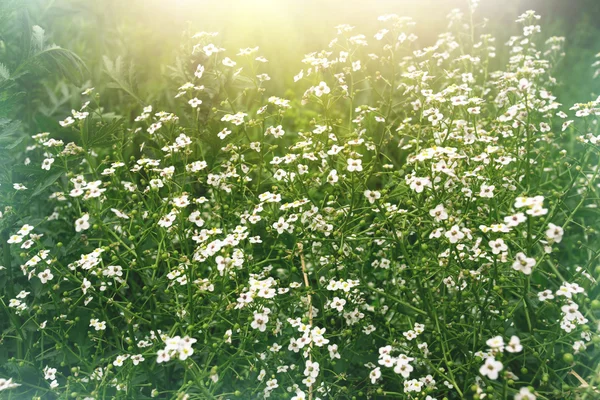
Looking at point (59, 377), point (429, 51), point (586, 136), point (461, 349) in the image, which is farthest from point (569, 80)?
point (59, 377)

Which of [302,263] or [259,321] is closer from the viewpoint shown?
[259,321]

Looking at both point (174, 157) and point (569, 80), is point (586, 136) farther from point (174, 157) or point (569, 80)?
point (569, 80)

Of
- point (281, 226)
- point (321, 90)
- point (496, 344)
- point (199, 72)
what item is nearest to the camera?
point (496, 344)

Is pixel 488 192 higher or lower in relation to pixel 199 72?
lower

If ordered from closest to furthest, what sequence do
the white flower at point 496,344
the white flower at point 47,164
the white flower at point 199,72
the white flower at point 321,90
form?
the white flower at point 496,344, the white flower at point 47,164, the white flower at point 321,90, the white flower at point 199,72

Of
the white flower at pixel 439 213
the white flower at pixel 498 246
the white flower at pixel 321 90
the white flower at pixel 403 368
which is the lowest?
the white flower at pixel 403 368

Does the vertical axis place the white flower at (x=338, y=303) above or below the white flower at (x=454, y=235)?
below

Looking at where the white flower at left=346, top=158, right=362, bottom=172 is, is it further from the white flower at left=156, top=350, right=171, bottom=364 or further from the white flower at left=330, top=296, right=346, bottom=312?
the white flower at left=156, top=350, right=171, bottom=364

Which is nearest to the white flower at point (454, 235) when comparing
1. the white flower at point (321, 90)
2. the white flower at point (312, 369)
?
the white flower at point (312, 369)

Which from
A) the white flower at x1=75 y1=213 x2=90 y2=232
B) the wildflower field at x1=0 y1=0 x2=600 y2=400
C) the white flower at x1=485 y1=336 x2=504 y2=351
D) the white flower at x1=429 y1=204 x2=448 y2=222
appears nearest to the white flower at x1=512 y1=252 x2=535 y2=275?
the wildflower field at x1=0 y1=0 x2=600 y2=400

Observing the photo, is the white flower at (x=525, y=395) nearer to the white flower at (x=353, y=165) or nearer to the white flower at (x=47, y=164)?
the white flower at (x=353, y=165)

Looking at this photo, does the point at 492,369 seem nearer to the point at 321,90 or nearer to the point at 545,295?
the point at 545,295

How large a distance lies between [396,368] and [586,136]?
70 centimetres

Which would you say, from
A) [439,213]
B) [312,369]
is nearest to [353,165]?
[439,213]
